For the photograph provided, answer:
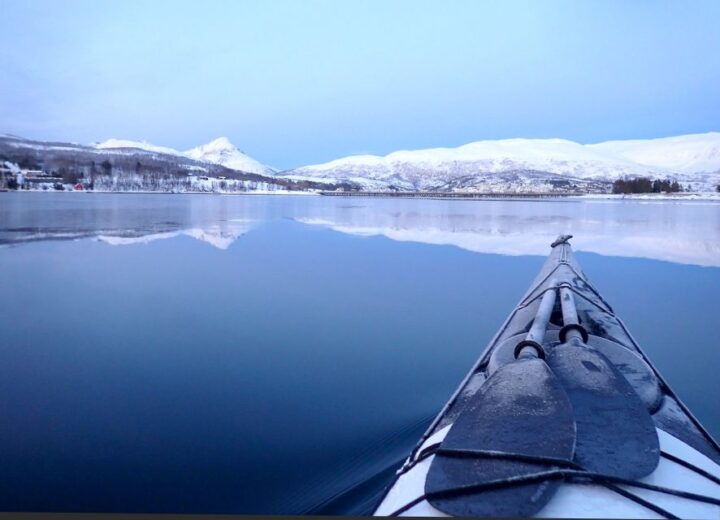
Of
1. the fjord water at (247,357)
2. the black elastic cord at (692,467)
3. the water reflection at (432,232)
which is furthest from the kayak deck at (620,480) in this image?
the water reflection at (432,232)

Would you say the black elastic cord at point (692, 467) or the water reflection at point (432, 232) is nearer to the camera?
the black elastic cord at point (692, 467)

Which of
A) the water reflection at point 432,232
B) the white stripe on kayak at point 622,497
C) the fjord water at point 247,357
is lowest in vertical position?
the fjord water at point 247,357

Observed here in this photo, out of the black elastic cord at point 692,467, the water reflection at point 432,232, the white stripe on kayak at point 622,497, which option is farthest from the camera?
the water reflection at point 432,232

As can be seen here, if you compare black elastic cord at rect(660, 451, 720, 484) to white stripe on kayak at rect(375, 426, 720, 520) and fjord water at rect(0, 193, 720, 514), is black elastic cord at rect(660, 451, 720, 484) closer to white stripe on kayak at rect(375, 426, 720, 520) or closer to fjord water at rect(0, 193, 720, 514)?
white stripe on kayak at rect(375, 426, 720, 520)

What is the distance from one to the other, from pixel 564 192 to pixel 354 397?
3938 mm

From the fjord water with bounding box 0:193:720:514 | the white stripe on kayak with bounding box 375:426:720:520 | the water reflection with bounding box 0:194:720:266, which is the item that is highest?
the water reflection with bounding box 0:194:720:266

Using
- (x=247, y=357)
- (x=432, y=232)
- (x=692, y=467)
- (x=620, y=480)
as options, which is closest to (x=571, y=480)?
(x=620, y=480)

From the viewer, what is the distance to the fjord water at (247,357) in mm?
1534

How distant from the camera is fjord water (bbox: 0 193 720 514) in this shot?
1.53m

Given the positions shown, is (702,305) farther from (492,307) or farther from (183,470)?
(183,470)

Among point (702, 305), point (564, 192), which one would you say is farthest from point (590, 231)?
point (702, 305)

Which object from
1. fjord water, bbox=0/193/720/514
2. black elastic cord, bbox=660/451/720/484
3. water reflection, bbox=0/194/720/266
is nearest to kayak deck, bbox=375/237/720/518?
black elastic cord, bbox=660/451/720/484

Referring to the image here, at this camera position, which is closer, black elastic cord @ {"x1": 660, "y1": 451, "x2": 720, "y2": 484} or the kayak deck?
the kayak deck

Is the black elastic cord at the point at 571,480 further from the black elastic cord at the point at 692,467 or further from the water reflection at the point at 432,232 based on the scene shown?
the water reflection at the point at 432,232
